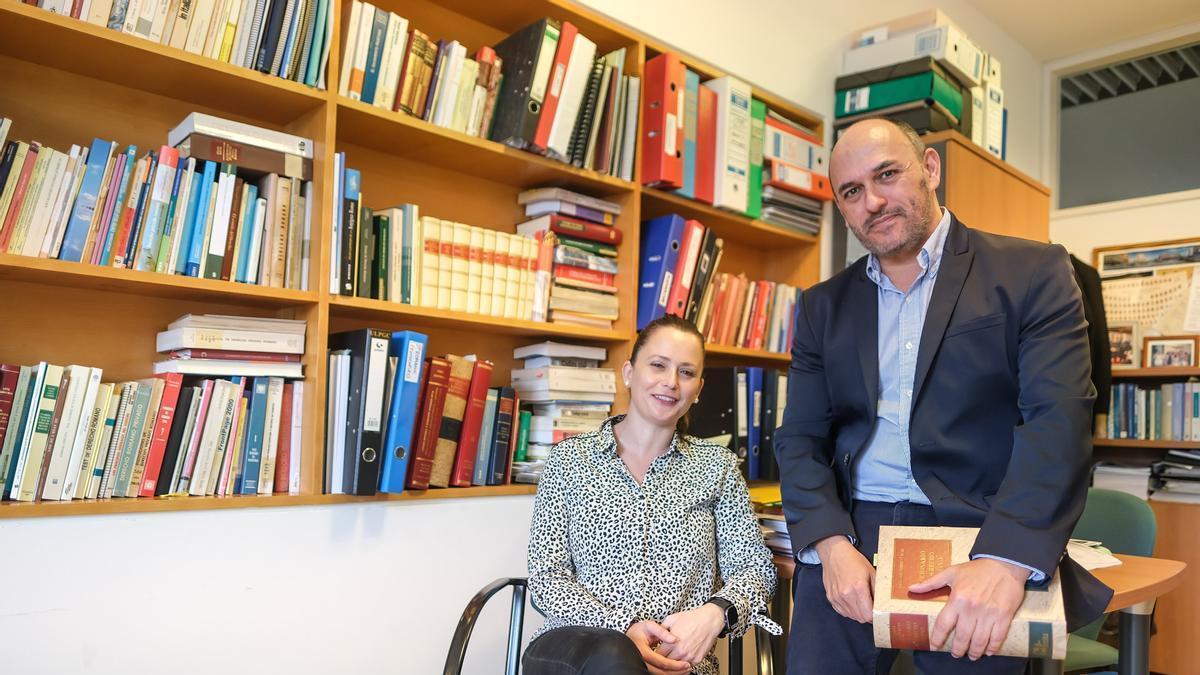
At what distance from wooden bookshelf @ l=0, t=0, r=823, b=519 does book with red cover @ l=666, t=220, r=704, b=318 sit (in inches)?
6.4

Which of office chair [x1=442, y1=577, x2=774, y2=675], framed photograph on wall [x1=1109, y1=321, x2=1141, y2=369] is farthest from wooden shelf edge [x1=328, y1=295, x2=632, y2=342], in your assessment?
framed photograph on wall [x1=1109, y1=321, x2=1141, y2=369]

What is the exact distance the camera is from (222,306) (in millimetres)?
2131

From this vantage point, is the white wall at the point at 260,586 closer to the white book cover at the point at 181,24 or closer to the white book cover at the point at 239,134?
the white book cover at the point at 239,134

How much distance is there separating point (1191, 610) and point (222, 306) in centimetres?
386

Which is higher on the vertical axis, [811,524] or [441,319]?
[441,319]

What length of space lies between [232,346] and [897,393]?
1410mm

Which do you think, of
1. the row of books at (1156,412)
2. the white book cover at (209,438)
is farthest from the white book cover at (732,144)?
the row of books at (1156,412)

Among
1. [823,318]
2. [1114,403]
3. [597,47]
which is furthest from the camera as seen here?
[1114,403]

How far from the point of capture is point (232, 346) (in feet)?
6.29

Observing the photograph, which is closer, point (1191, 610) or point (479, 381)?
point (479, 381)

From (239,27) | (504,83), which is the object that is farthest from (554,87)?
(239,27)

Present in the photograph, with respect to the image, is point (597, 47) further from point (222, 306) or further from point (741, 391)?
point (222, 306)

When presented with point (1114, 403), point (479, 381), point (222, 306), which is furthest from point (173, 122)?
point (1114, 403)

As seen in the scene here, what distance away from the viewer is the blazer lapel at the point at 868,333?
1.54m
